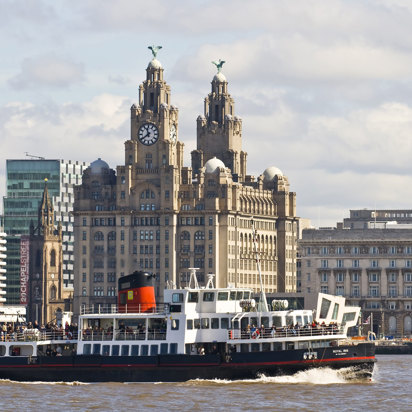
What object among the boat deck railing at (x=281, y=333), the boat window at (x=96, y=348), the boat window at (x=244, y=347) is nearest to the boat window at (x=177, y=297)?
the boat deck railing at (x=281, y=333)

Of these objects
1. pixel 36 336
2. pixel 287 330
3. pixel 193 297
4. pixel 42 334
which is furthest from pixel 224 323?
pixel 36 336

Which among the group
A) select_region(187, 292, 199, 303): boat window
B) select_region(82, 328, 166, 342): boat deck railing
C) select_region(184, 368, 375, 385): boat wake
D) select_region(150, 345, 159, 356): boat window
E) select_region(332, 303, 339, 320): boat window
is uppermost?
select_region(187, 292, 199, 303): boat window

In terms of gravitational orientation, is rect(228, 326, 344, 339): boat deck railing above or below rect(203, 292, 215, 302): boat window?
below

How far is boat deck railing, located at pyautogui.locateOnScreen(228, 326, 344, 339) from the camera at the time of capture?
4135 inches

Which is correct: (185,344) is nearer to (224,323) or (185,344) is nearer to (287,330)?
(224,323)

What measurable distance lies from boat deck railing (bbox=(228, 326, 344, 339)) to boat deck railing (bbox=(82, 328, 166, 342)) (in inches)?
205

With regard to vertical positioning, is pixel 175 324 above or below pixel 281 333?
above

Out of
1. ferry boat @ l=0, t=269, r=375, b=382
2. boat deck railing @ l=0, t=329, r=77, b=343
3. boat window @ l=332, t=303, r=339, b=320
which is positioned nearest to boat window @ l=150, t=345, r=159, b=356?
ferry boat @ l=0, t=269, r=375, b=382

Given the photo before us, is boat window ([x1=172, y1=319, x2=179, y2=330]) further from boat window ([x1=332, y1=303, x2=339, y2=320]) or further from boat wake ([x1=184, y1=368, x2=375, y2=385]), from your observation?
boat window ([x1=332, y1=303, x2=339, y2=320])

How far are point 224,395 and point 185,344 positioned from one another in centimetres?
904

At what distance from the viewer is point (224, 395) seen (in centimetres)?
9800

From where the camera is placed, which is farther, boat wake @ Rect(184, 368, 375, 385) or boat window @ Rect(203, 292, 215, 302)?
boat window @ Rect(203, 292, 215, 302)

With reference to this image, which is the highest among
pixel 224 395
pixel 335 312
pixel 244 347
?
pixel 335 312

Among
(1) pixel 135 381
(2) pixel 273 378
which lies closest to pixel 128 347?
(1) pixel 135 381
